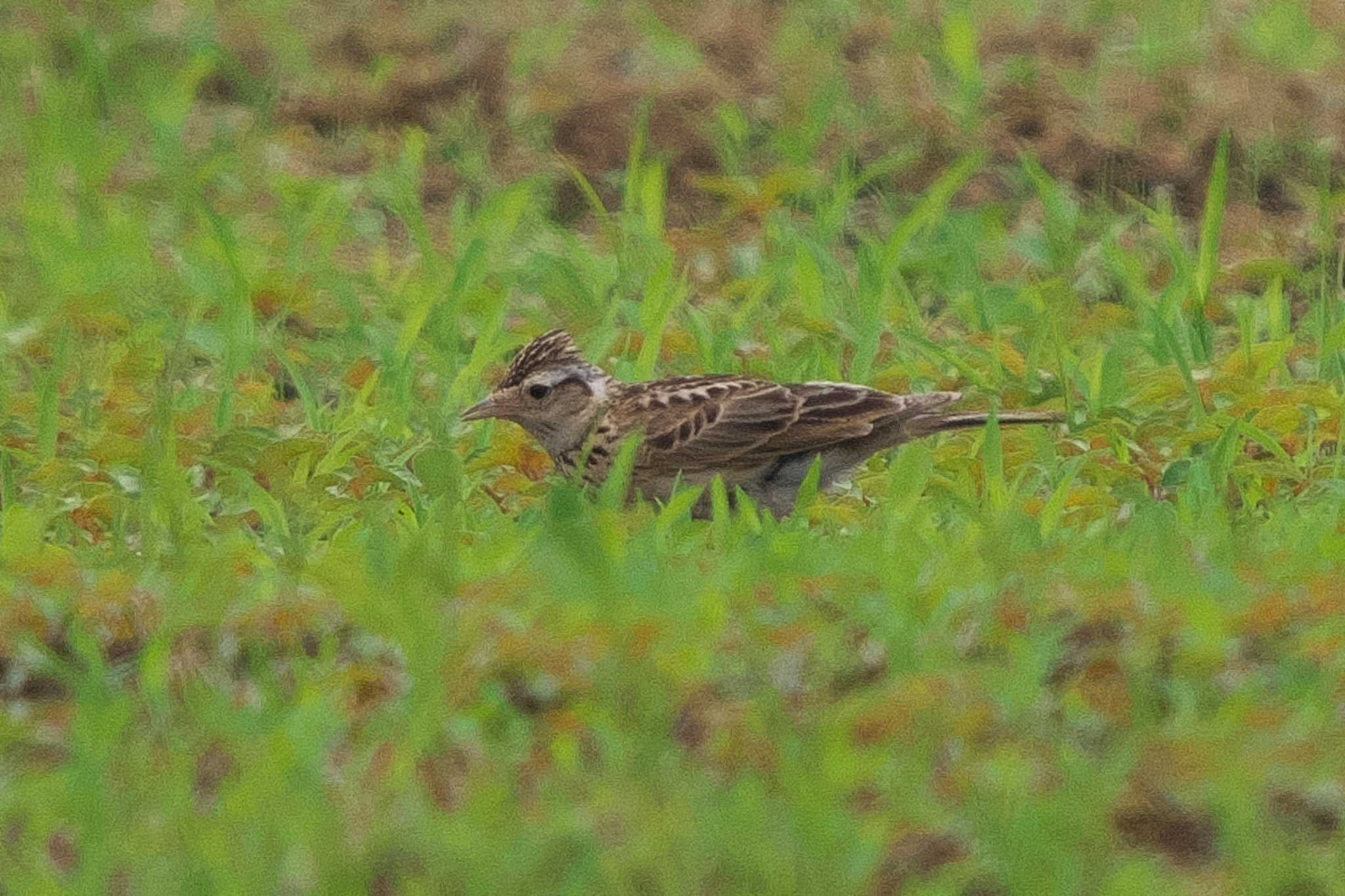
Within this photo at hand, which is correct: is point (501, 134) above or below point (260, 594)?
below

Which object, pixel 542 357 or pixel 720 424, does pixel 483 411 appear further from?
pixel 720 424

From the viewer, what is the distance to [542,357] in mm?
7824

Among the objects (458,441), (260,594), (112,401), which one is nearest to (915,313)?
(458,441)

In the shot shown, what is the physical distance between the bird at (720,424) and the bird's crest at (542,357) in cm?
1

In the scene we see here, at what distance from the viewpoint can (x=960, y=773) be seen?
4859 mm

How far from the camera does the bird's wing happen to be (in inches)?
290

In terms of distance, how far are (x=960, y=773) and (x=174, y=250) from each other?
584cm

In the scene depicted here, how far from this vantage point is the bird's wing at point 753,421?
737 centimetres

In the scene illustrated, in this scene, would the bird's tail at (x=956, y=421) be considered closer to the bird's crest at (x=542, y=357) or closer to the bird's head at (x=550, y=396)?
the bird's head at (x=550, y=396)

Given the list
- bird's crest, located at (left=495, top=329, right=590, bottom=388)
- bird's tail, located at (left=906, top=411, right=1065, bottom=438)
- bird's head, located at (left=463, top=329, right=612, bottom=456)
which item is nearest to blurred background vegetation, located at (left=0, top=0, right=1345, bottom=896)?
bird's tail, located at (left=906, top=411, right=1065, bottom=438)

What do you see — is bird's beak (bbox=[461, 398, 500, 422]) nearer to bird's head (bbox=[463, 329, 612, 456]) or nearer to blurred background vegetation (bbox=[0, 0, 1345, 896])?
bird's head (bbox=[463, 329, 612, 456])

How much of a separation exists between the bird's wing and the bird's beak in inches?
14.9

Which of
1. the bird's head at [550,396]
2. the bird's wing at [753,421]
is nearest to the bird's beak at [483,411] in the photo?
the bird's head at [550,396]

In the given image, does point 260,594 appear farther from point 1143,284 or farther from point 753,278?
point 1143,284
